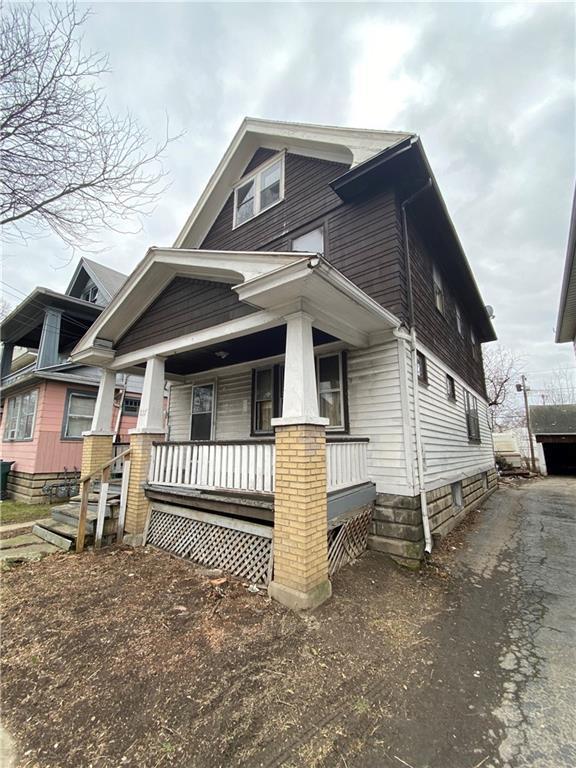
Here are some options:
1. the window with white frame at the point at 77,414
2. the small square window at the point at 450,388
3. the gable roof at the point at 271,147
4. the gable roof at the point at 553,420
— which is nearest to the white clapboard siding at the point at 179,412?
the window with white frame at the point at 77,414

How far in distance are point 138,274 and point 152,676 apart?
6.28 metres

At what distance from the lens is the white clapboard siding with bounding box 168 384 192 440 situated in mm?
9431

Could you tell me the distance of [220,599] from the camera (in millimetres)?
3932

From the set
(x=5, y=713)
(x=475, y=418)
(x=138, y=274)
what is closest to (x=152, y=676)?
(x=5, y=713)

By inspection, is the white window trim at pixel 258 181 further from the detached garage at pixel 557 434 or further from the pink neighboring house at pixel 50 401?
the detached garage at pixel 557 434

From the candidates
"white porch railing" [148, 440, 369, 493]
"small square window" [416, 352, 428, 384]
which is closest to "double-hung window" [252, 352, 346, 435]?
"white porch railing" [148, 440, 369, 493]

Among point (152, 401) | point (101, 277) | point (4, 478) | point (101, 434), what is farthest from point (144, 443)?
point (101, 277)

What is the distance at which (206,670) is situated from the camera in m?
2.76

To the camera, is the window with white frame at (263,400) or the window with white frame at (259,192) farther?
the window with white frame at (259,192)

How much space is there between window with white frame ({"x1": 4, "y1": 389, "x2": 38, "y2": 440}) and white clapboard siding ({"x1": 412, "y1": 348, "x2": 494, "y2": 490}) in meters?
12.0

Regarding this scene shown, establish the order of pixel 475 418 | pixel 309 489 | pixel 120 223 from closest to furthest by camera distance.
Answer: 1. pixel 309 489
2. pixel 120 223
3. pixel 475 418

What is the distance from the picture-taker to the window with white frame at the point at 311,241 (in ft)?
22.7

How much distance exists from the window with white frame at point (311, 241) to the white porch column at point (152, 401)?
3.86m

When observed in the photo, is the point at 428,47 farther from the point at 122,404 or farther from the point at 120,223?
the point at 122,404
